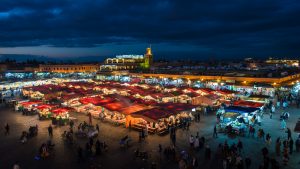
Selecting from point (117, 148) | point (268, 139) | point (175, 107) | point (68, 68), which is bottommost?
point (117, 148)

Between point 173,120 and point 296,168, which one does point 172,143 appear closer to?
point 173,120

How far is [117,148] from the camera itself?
1314cm

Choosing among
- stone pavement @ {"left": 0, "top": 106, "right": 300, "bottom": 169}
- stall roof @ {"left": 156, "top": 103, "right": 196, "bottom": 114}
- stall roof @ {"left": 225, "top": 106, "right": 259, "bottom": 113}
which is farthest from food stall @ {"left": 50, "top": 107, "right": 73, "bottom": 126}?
stall roof @ {"left": 225, "top": 106, "right": 259, "bottom": 113}

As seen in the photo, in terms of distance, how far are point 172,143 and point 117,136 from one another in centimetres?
334

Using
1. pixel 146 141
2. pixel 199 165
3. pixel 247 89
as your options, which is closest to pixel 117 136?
pixel 146 141

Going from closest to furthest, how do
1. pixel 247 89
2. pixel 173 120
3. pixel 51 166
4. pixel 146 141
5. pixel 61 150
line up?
pixel 51 166, pixel 61 150, pixel 146 141, pixel 173 120, pixel 247 89

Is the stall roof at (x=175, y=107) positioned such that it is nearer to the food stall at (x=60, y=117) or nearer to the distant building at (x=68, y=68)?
the food stall at (x=60, y=117)

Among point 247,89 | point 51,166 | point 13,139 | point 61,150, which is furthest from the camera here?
point 247,89

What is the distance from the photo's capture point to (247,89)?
2966 centimetres

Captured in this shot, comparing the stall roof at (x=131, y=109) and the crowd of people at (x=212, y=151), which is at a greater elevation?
the stall roof at (x=131, y=109)

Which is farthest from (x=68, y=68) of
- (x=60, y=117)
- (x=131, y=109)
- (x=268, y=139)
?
(x=268, y=139)

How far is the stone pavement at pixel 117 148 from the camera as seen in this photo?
36.5ft

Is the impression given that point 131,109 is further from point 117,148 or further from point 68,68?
point 68,68

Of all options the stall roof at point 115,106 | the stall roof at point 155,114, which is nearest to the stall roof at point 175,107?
the stall roof at point 155,114
